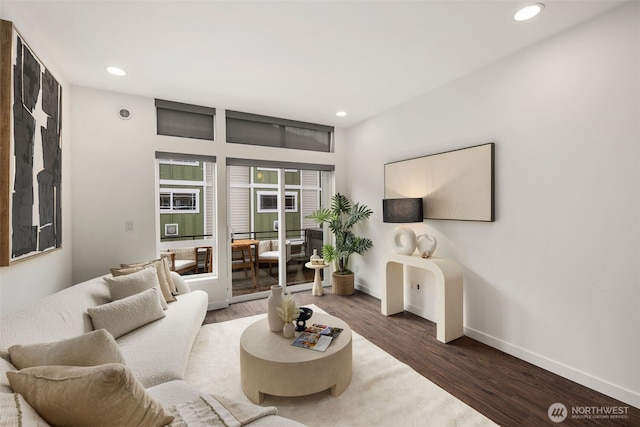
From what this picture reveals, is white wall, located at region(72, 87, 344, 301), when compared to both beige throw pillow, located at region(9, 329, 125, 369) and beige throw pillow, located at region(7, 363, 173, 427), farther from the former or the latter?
beige throw pillow, located at region(7, 363, 173, 427)

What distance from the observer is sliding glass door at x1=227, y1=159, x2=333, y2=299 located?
4.17 m

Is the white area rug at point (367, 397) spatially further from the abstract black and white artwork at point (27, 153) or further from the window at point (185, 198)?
the window at point (185, 198)

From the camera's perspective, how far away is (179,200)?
3756 mm

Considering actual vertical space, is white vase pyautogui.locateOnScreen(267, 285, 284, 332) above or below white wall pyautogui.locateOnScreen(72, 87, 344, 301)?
below

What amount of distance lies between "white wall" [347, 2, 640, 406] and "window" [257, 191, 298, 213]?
233 centimetres

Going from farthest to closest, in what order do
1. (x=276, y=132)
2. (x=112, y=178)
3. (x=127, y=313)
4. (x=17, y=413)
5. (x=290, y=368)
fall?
(x=276, y=132), (x=112, y=178), (x=127, y=313), (x=290, y=368), (x=17, y=413)

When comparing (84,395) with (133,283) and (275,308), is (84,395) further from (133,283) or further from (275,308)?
(133,283)

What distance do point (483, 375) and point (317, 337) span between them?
141 centimetres

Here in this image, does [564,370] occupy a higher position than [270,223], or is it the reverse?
[270,223]

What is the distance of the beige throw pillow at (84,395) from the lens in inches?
38.1

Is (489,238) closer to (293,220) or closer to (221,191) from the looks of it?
(293,220)

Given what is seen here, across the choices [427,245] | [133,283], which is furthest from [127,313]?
[427,245]

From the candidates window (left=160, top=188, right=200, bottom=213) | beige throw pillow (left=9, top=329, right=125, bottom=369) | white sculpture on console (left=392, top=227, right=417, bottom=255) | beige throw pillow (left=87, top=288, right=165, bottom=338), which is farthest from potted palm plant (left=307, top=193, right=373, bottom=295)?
beige throw pillow (left=9, top=329, right=125, bottom=369)

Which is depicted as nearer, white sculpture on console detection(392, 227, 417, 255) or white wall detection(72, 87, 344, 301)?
white wall detection(72, 87, 344, 301)
